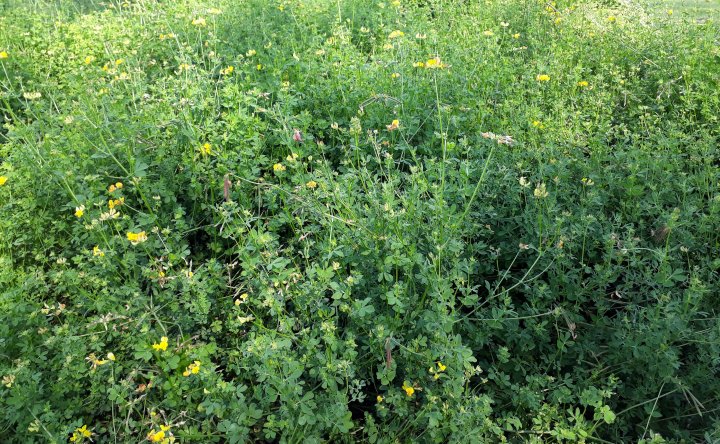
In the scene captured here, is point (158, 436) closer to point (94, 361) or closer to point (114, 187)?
point (94, 361)

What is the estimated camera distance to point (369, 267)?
2379mm

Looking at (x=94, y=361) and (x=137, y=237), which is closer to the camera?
(x=94, y=361)

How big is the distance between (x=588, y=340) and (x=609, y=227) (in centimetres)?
50

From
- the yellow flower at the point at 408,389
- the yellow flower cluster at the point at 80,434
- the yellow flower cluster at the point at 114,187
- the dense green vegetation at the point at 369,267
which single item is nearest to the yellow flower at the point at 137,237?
the dense green vegetation at the point at 369,267

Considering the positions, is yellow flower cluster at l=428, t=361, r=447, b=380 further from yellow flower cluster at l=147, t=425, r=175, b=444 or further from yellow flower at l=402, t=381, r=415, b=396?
yellow flower cluster at l=147, t=425, r=175, b=444

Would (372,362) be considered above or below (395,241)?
below

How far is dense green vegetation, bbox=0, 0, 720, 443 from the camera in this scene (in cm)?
209

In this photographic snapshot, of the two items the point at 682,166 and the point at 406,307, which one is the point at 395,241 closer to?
the point at 406,307

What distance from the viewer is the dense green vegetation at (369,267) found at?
6.84 ft

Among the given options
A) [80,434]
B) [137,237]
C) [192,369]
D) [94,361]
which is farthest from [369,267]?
[80,434]

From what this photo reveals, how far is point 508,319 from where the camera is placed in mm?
2217

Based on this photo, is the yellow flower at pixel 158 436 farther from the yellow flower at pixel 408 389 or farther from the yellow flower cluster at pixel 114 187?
the yellow flower cluster at pixel 114 187

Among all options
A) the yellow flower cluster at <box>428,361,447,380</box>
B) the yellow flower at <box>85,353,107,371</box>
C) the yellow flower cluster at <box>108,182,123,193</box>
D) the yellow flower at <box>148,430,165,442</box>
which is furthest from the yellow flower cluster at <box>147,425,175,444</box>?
the yellow flower cluster at <box>108,182,123,193</box>

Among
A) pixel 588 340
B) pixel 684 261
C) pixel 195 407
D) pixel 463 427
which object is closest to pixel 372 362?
pixel 463 427
